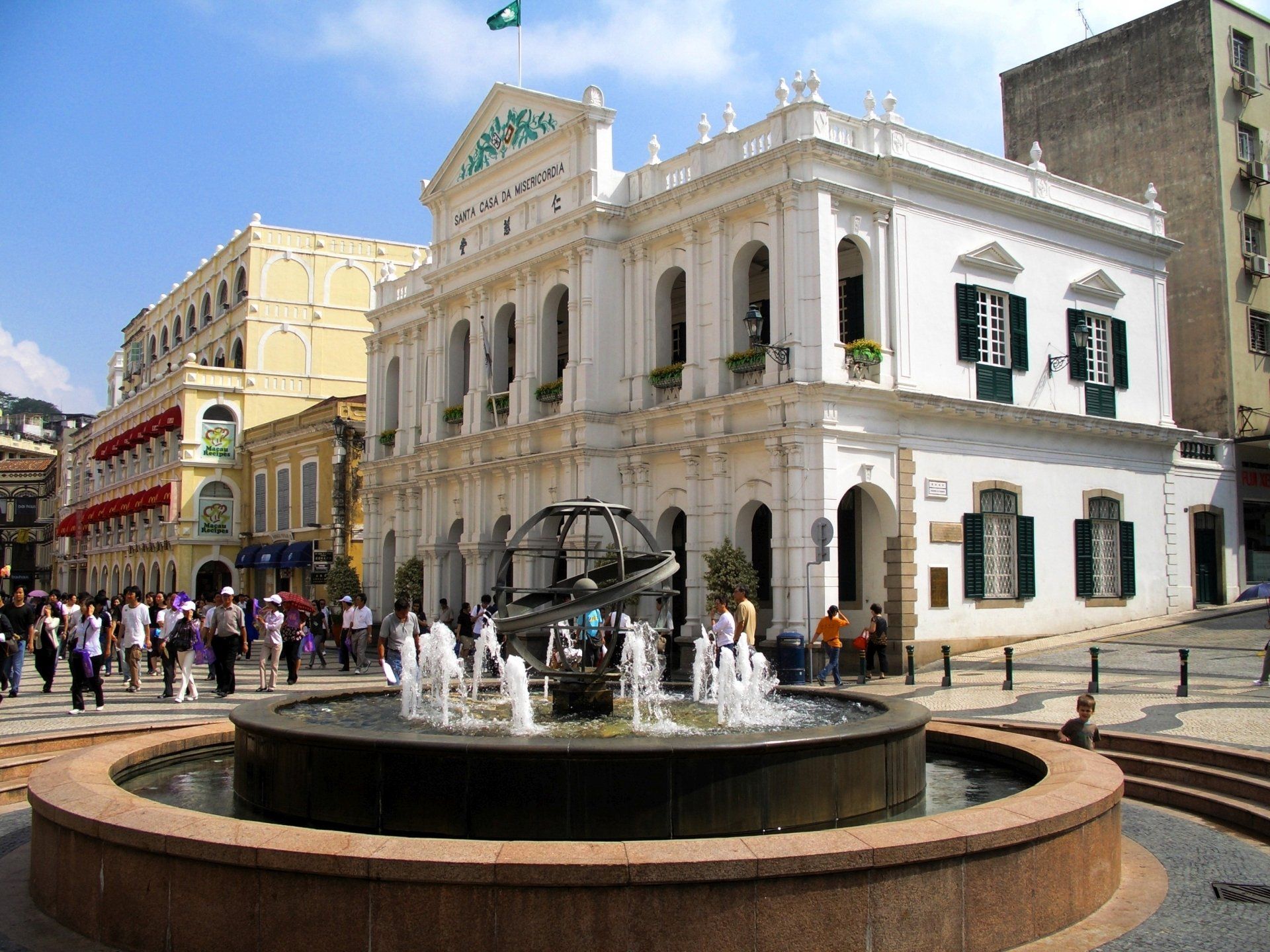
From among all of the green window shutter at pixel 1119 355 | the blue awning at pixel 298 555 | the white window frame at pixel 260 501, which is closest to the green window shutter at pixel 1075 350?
the green window shutter at pixel 1119 355

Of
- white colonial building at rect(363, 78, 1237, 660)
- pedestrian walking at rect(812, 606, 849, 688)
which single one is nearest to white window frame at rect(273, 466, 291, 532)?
white colonial building at rect(363, 78, 1237, 660)

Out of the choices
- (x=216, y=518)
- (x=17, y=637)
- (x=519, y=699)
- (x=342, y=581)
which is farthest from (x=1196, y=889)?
(x=216, y=518)

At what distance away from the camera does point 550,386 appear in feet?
93.1

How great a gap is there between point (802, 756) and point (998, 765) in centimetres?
357

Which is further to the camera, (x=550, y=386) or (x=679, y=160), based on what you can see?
(x=550, y=386)

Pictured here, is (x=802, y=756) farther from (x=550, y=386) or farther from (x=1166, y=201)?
(x=1166, y=201)

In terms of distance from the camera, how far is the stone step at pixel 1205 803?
30.8 ft

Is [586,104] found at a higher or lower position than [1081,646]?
higher

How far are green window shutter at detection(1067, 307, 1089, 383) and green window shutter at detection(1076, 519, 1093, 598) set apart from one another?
11.3 feet

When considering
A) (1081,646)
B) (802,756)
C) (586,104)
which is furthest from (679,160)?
(802,756)

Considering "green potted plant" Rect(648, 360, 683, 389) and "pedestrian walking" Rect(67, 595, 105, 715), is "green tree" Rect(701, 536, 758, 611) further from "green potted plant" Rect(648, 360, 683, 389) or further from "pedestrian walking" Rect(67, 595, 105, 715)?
"pedestrian walking" Rect(67, 595, 105, 715)

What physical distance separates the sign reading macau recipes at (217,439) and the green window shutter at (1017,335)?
3559 centimetres

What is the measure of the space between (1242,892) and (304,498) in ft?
131

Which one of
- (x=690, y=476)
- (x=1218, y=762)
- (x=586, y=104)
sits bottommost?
(x=1218, y=762)
